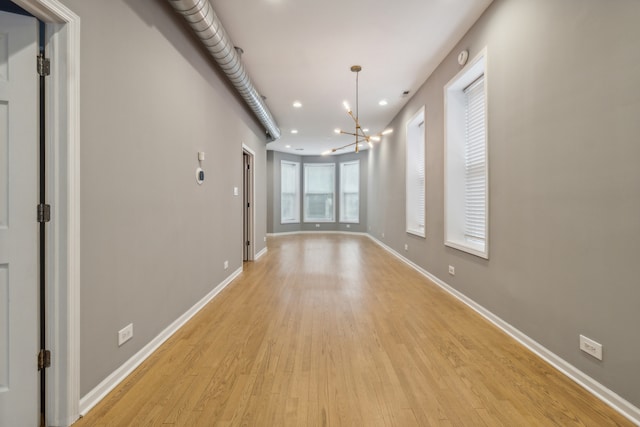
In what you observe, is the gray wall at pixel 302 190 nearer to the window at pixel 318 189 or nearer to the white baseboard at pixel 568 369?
the window at pixel 318 189

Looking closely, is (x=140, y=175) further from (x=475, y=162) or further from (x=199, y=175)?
(x=475, y=162)

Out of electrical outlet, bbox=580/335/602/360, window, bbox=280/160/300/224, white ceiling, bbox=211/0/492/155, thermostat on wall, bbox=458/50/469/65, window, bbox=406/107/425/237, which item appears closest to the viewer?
electrical outlet, bbox=580/335/602/360

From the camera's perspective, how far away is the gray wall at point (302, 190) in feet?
35.1

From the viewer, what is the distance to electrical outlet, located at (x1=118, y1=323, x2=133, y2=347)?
1936 mm

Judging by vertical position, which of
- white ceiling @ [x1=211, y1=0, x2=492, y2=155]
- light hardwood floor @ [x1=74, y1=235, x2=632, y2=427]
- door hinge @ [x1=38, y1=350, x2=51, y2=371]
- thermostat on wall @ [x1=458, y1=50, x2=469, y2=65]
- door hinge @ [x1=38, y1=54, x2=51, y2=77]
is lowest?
light hardwood floor @ [x1=74, y1=235, x2=632, y2=427]

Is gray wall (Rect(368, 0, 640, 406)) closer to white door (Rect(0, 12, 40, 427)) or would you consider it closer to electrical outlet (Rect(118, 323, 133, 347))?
electrical outlet (Rect(118, 323, 133, 347))

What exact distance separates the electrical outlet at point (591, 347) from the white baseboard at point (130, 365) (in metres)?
3.05

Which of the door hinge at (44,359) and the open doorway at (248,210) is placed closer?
the door hinge at (44,359)

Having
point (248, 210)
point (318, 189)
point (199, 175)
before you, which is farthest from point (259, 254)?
point (318, 189)

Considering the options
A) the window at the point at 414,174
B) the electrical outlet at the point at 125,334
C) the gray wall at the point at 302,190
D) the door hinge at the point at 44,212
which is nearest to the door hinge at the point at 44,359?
the electrical outlet at the point at 125,334

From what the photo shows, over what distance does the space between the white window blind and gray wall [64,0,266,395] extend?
329cm

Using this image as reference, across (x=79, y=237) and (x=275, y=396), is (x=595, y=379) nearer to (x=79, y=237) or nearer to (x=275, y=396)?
(x=275, y=396)

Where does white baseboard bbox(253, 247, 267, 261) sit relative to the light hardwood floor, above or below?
above

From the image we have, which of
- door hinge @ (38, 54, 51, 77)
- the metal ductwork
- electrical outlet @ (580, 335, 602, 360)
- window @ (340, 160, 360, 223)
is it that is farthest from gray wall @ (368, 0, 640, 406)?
window @ (340, 160, 360, 223)
